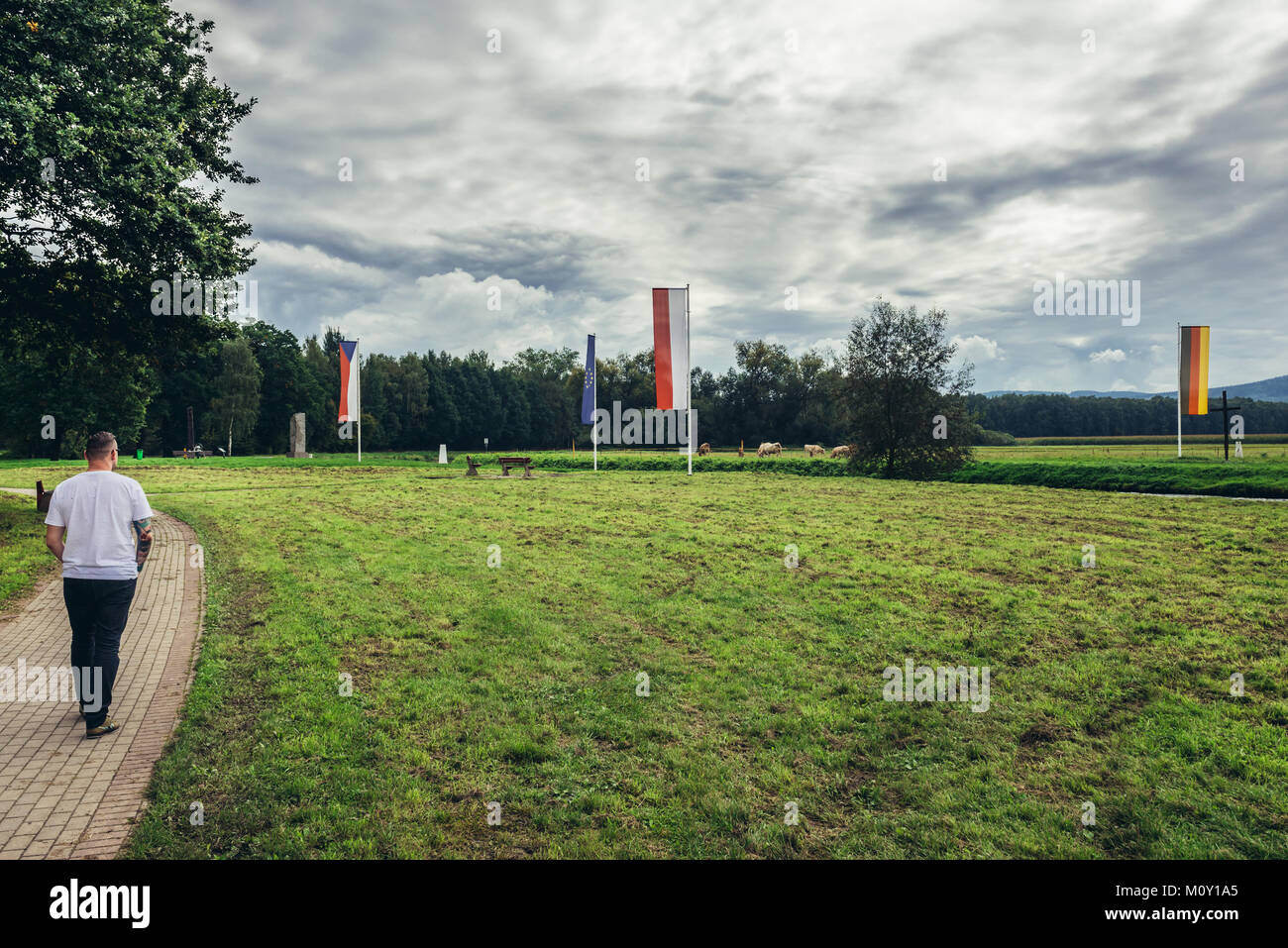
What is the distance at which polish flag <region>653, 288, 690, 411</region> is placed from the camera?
1131 inches

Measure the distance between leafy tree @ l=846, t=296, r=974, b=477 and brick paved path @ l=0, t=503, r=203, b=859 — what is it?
2765 cm

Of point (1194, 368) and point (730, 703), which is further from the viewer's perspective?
point (1194, 368)

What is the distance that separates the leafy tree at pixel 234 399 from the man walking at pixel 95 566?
64.6 m

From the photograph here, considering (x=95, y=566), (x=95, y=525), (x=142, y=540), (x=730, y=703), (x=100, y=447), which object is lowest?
(x=730, y=703)

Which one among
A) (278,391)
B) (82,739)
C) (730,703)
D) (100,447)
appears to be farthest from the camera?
(278,391)

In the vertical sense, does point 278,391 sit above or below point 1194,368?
above

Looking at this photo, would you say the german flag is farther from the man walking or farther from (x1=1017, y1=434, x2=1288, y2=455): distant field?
the man walking

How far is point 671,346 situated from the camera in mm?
29078

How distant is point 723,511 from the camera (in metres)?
18.2

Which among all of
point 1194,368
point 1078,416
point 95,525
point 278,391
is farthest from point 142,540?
point 1078,416

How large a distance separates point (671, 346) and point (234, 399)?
163ft

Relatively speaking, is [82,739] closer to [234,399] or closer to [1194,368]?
[1194,368]

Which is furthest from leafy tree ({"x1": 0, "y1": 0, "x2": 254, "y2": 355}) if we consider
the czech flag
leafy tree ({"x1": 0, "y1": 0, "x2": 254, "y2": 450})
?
the czech flag
